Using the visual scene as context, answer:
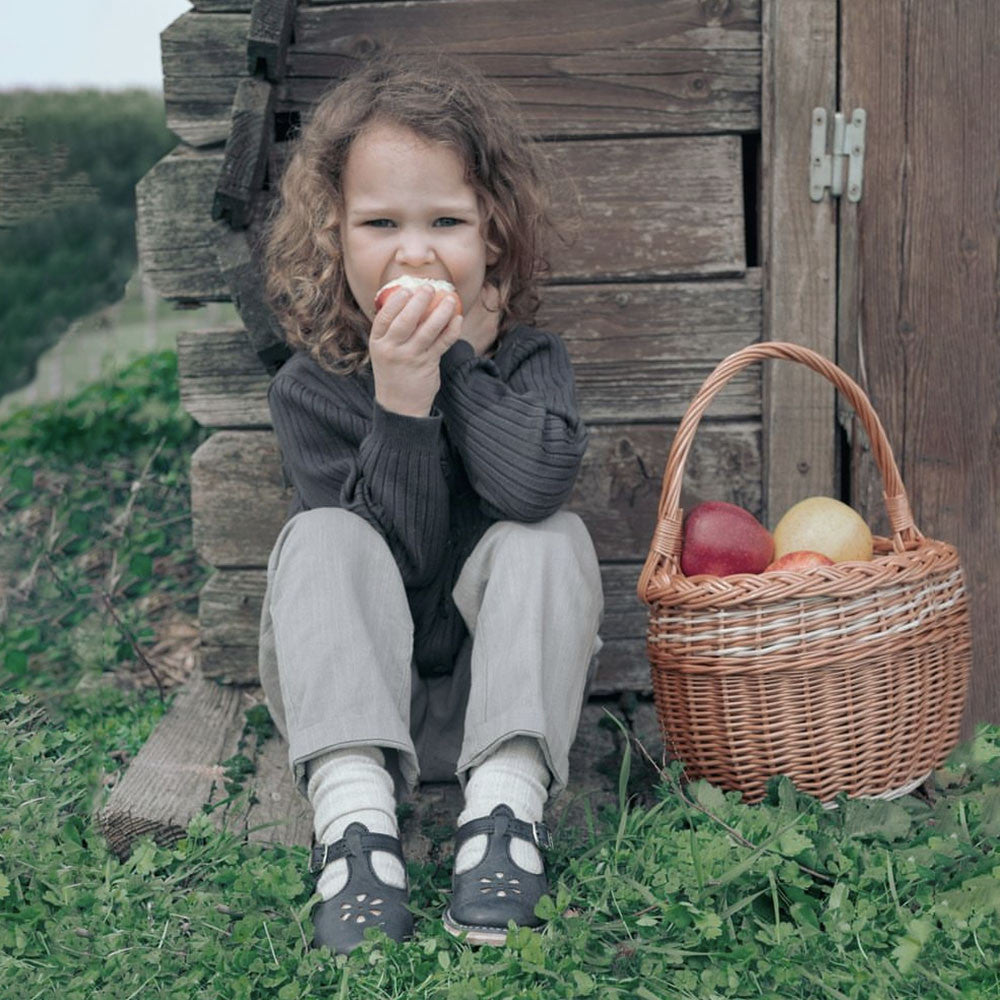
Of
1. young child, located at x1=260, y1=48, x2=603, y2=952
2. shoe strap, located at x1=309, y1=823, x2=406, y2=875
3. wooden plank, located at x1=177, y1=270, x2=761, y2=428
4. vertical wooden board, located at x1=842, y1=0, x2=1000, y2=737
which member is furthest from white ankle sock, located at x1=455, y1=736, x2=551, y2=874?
vertical wooden board, located at x1=842, y1=0, x2=1000, y2=737

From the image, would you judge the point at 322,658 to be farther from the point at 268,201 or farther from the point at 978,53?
the point at 978,53

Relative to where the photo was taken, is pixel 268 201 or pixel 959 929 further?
pixel 268 201

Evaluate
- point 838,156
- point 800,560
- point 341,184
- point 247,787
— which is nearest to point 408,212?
point 341,184

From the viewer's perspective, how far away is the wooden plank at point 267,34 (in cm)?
256

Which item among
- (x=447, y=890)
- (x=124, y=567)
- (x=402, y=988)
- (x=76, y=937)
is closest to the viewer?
(x=402, y=988)

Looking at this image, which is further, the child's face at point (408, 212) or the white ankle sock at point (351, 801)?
the child's face at point (408, 212)

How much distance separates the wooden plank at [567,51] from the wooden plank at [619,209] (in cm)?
6

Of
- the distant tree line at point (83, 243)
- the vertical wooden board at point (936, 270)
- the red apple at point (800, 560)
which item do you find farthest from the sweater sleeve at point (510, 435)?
the distant tree line at point (83, 243)

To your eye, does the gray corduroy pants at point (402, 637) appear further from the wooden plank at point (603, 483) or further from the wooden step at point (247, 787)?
the wooden plank at point (603, 483)

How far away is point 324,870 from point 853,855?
0.85 meters

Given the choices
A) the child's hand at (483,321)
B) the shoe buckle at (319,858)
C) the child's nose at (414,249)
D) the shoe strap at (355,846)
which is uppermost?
the child's nose at (414,249)

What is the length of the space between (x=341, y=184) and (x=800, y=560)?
44.2 inches

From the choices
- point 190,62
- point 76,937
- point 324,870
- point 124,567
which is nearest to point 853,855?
point 324,870

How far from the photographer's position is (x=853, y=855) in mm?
1970
